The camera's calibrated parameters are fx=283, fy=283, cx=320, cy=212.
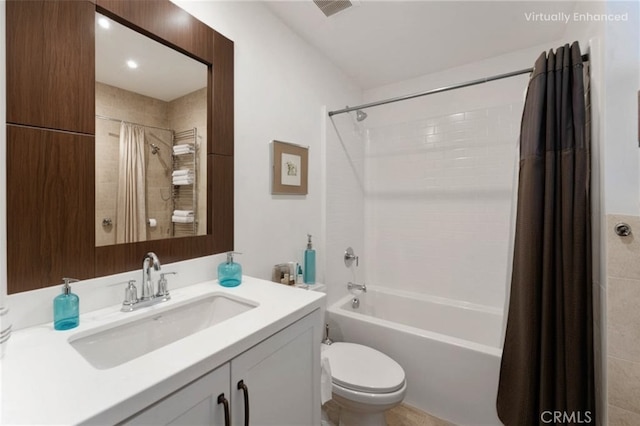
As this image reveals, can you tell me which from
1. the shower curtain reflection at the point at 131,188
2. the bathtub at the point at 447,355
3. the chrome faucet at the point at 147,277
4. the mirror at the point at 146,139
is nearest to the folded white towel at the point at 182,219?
the mirror at the point at 146,139

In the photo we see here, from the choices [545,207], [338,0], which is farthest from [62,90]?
[545,207]

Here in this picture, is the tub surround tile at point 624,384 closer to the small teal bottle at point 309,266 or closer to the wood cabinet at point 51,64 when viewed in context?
the small teal bottle at point 309,266

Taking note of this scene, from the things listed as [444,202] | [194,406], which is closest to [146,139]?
[194,406]

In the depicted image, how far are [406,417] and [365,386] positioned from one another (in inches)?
23.1

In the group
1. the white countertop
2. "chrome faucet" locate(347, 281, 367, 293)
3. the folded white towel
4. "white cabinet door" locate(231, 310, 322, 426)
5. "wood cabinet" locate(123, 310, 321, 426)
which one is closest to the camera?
the white countertop

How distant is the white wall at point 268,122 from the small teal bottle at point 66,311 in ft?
2.42

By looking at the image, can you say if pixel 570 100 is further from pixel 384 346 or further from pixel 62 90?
pixel 62 90

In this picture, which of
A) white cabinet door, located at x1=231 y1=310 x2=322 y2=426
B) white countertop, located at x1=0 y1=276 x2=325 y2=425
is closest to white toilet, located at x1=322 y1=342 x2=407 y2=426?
white cabinet door, located at x1=231 y1=310 x2=322 y2=426

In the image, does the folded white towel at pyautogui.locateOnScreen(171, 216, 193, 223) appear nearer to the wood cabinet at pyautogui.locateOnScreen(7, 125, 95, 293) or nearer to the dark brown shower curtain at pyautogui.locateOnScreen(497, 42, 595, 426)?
the wood cabinet at pyautogui.locateOnScreen(7, 125, 95, 293)

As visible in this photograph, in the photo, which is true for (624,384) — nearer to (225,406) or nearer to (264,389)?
(264,389)

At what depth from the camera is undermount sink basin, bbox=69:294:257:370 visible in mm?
868

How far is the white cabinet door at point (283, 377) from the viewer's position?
31.7 inches

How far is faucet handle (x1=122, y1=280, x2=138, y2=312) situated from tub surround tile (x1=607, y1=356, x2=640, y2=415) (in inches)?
73.3

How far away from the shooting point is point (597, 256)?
129 cm
